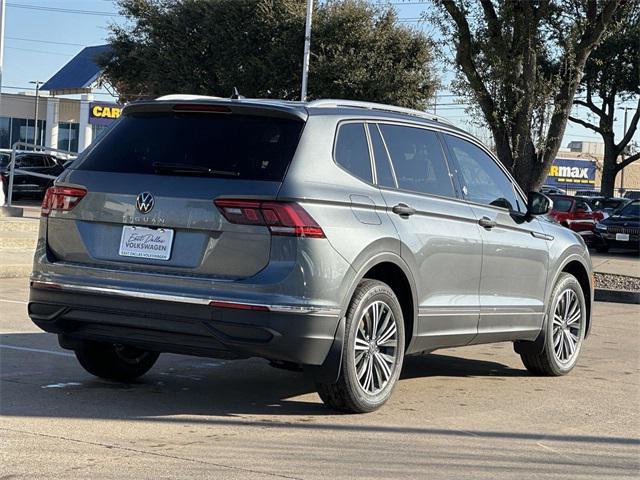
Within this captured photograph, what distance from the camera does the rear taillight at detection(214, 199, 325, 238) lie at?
6.07 meters

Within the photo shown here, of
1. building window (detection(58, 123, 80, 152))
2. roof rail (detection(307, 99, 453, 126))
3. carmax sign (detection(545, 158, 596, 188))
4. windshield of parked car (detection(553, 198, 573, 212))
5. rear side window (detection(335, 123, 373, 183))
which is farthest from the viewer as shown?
carmax sign (detection(545, 158, 596, 188))

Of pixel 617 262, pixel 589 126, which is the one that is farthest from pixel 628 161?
pixel 617 262

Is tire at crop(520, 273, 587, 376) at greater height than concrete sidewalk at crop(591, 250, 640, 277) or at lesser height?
greater

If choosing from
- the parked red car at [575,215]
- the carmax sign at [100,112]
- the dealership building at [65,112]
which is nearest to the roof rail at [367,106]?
the parked red car at [575,215]

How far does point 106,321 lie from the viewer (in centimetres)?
643

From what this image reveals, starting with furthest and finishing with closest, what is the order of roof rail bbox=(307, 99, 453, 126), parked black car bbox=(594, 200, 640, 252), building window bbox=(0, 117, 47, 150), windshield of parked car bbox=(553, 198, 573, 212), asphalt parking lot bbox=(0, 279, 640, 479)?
building window bbox=(0, 117, 47, 150)
windshield of parked car bbox=(553, 198, 573, 212)
parked black car bbox=(594, 200, 640, 252)
roof rail bbox=(307, 99, 453, 126)
asphalt parking lot bbox=(0, 279, 640, 479)

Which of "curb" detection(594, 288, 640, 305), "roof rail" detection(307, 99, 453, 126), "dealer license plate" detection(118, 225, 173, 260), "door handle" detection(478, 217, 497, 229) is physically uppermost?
"roof rail" detection(307, 99, 453, 126)

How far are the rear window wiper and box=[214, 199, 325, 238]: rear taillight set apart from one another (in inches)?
8.8

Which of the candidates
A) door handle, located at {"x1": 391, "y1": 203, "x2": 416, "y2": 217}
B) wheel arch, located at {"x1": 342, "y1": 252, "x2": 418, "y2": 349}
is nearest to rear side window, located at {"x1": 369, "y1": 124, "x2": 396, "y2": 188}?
door handle, located at {"x1": 391, "y1": 203, "x2": 416, "y2": 217}

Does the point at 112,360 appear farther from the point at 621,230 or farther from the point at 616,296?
the point at 621,230

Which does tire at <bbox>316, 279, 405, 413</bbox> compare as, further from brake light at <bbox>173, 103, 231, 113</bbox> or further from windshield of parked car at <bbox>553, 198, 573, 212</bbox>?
windshield of parked car at <bbox>553, 198, 573, 212</bbox>

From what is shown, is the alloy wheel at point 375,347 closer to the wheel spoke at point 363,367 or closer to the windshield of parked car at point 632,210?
the wheel spoke at point 363,367

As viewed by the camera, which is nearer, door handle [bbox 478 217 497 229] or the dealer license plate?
the dealer license plate

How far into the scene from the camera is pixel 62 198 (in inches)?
266
